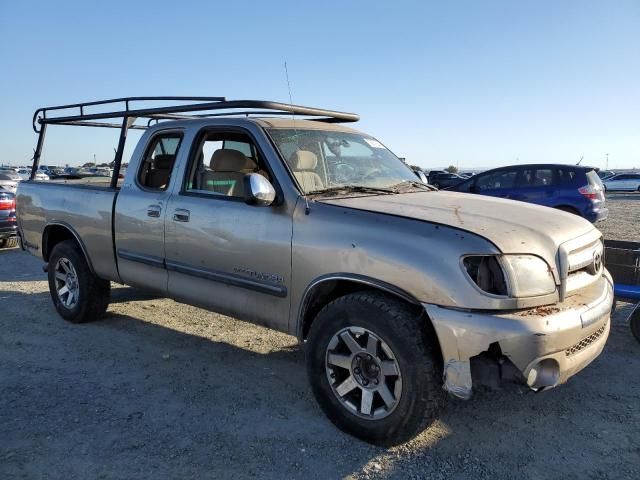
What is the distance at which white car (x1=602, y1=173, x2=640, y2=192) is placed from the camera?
113ft

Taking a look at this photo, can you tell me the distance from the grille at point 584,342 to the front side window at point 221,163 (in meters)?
2.39

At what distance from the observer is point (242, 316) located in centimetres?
387

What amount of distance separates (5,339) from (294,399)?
3.05m

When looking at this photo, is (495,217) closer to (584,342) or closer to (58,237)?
(584,342)

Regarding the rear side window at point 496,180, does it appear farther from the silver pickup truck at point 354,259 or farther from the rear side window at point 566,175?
the silver pickup truck at point 354,259

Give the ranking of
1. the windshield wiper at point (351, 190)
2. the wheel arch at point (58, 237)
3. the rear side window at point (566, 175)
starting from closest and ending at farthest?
the windshield wiper at point (351, 190) → the wheel arch at point (58, 237) → the rear side window at point (566, 175)

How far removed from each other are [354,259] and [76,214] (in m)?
3.35

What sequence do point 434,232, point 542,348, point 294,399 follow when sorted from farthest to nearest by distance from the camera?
1. point 294,399
2. point 434,232
3. point 542,348

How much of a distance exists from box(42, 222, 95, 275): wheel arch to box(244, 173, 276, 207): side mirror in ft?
8.31

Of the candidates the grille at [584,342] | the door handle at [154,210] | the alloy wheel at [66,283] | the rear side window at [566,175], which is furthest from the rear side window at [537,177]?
the alloy wheel at [66,283]

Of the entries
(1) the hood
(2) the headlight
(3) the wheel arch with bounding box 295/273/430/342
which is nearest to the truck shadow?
(3) the wheel arch with bounding box 295/273/430/342

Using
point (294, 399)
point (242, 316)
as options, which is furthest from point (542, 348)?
point (242, 316)

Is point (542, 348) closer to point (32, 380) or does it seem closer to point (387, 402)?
point (387, 402)

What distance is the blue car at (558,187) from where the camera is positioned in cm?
1096
